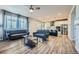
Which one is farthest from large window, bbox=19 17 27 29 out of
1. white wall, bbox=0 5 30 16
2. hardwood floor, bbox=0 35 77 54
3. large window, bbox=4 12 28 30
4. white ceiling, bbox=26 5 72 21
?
hardwood floor, bbox=0 35 77 54

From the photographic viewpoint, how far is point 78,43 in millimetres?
2920

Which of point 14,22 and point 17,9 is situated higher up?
point 17,9

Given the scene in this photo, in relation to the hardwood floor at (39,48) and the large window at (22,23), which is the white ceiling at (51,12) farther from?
the hardwood floor at (39,48)

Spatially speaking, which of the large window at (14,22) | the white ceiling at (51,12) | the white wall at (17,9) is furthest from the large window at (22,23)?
the white ceiling at (51,12)

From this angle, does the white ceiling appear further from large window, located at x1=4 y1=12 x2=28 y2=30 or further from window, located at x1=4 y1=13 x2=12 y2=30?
window, located at x1=4 y1=13 x2=12 y2=30

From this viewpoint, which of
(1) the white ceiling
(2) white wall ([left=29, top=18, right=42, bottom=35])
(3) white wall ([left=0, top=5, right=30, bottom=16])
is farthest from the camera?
(2) white wall ([left=29, top=18, right=42, bottom=35])

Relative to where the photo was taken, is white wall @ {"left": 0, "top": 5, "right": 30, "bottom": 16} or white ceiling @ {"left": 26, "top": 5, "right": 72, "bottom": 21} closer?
white wall @ {"left": 0, "top": 5, "right": 30, "bottom": 16}

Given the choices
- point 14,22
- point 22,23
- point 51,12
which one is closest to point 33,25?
point 22,23

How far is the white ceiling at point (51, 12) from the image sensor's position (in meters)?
2.86

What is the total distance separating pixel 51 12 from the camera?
3.00 meters

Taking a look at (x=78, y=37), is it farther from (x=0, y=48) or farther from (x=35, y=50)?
(x=0, y=48)

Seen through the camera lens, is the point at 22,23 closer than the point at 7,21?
No

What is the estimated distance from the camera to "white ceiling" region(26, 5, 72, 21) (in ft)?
9.37

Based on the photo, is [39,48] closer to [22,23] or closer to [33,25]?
[33,25]
